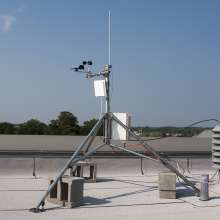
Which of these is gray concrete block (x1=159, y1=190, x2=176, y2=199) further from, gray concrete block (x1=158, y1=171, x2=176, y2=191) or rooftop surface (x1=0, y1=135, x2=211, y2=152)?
rooftop surface (x1=0, y1=135, x2=211, y2=152)

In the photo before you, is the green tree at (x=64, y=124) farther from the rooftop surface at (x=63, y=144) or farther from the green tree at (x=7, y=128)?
the rooftop surface at (x=63, y=144)

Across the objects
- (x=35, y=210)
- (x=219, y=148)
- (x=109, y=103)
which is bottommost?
(x=35, y=210)

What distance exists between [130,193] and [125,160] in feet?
24.9

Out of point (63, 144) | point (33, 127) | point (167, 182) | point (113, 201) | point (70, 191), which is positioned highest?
point (33, 127)

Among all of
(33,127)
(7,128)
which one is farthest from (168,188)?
(7,128)

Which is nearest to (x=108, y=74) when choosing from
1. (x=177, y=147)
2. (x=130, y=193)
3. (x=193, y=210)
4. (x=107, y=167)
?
(x=130, y=193)

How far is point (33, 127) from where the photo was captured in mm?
48594

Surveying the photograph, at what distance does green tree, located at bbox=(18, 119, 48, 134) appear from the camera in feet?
155

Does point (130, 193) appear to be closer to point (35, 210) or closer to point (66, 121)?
point (35, 210)

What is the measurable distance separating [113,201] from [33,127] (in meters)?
37.6

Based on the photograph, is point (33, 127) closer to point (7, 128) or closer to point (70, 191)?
point (7, 128)

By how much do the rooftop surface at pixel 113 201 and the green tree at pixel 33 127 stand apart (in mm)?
30228

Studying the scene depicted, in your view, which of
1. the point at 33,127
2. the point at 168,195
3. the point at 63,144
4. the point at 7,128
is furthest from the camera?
the point at 7,128

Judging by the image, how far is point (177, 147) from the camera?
32500 millimetres
